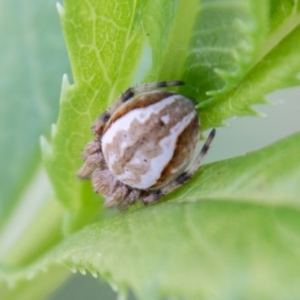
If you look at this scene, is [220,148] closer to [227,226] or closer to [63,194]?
[63,194]

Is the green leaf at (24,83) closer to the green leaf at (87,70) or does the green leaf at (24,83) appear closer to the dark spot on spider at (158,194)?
the green leaf at (87,70)

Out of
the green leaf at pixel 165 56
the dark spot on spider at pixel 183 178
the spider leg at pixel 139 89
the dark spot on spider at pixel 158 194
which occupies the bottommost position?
the dark spot on spider at pixel 158 194

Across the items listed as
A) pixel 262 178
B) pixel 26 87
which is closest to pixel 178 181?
pixel 262 178

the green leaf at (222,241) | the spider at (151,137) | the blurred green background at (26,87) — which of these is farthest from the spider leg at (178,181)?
the blurred green background at (26,87)

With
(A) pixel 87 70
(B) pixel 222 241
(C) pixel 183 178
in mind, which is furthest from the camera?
(C) pixel 183 178

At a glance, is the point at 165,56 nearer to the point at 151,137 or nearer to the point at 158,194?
the point at 151,137

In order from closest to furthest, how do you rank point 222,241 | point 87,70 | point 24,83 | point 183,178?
point 222,241
point 87,70
point 183,178
point 24,83
